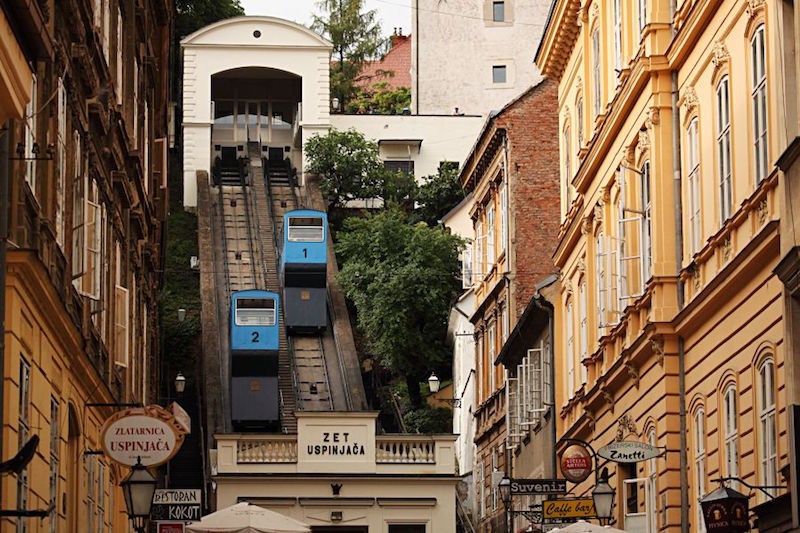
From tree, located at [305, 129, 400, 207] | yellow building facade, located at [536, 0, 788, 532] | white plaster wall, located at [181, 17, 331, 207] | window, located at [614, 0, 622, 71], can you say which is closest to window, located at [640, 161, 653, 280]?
yellow building facade, located at [536, 0, 788, 532]

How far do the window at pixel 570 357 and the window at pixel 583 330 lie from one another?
46.3 inches

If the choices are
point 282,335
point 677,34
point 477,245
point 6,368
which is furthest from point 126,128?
point 282,335

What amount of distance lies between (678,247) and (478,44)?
202 feet

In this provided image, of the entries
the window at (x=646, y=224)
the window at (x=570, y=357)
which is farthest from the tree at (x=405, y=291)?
the window at (x=646, y=224)

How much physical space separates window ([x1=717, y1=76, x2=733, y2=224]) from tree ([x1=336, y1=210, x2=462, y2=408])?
40.9 metres

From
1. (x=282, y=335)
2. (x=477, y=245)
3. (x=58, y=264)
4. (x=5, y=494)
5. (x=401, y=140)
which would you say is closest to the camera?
(x=5, y=494)

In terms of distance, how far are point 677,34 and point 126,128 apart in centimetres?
881

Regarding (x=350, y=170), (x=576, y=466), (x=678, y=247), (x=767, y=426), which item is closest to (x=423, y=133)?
(x=350, y=170)

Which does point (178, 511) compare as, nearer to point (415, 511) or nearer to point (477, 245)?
point (415, 511)

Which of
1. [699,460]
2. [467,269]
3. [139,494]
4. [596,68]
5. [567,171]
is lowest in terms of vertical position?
[139,494]

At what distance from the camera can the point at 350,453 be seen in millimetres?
46344

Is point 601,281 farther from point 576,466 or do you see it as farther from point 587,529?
point 587,529

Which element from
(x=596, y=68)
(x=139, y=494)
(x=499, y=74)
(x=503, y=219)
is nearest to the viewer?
(x=139, y=494)

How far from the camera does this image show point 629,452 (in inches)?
911
